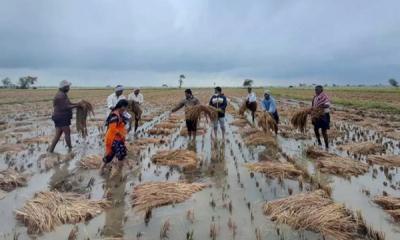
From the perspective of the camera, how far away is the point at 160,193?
19.3 feet

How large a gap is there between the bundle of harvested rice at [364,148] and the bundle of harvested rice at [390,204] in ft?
12.8

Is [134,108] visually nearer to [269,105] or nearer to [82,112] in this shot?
[82,112]

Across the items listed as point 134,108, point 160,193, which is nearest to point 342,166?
point 160,193

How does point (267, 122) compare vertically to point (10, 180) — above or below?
above

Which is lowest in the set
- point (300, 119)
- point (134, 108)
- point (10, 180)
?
point (10, 180)

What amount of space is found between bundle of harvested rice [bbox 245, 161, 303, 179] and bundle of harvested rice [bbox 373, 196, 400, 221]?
1717mm

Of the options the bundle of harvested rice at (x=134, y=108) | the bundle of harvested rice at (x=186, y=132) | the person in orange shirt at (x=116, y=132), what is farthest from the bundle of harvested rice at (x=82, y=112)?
the bundle of harvested rice at (x=186, y=132)

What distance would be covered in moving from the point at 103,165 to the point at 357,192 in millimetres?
4679

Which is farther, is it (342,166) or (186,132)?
(186,132)

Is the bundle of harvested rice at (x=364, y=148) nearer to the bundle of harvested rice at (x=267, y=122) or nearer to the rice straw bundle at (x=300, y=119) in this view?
the rice straw bundle at (x=300, y=119)

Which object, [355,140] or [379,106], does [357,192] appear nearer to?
[355,140]

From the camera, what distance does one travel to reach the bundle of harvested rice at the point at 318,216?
4539 millimetres

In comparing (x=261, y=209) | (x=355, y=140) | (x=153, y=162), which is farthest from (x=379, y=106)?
(x=261, y=209)

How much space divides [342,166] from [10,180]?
633 cm
